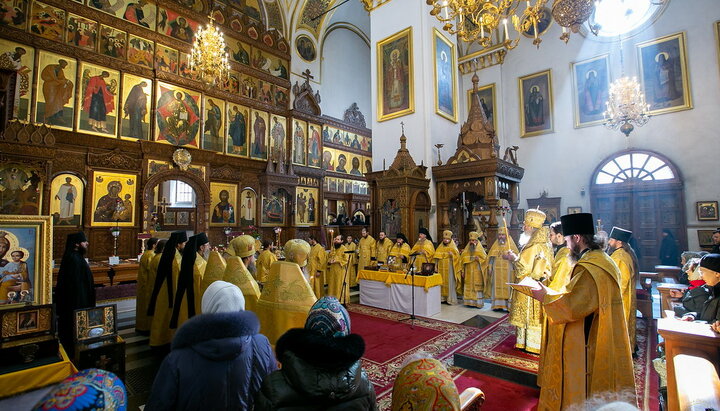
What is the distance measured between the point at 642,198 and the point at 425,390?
16.7m

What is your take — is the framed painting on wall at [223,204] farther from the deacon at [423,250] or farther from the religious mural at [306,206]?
the deacon at [423,250]

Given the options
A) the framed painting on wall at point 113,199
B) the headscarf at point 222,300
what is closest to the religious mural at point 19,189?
the framed painting on wall at point 113,199

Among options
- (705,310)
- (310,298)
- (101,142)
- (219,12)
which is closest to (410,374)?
(310,298)

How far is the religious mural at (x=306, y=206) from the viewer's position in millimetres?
16859

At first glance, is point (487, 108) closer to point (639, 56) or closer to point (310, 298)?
point (639, 56)

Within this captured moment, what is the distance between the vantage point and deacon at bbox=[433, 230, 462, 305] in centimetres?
900

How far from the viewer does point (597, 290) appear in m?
2.89

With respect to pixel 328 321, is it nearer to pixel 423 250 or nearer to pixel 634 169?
pixel 423 250

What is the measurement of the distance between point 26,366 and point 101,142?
37.4 feet

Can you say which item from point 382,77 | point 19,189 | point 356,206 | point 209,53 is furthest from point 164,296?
point 356,206

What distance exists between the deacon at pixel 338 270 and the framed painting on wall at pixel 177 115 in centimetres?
857

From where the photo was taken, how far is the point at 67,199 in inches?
420

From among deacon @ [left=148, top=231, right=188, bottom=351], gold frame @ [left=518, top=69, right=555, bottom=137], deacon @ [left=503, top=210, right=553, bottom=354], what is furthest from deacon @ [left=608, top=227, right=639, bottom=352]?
gold frame @ [left=518, top=69, right=555, bottom=137]

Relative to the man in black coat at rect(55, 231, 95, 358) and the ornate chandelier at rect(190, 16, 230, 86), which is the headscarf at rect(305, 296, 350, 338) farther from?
the ornate chandelier at rect(190, 16, 230, 86)
